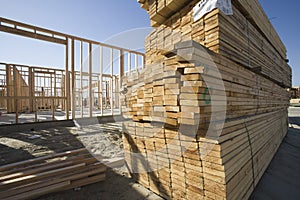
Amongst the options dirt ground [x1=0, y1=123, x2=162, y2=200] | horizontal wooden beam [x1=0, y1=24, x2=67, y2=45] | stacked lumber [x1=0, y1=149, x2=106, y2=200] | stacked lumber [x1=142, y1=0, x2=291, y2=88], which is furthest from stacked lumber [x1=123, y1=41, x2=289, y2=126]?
horizontal wooden beam [x1=0, y1=24, x2=67, y2=45]

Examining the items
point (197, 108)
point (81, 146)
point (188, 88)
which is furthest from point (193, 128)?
point (81, 146)

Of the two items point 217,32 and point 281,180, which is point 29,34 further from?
point 281,180

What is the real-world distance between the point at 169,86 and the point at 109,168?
2.78 metres

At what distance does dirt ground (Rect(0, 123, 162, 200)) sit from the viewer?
2.64 metres

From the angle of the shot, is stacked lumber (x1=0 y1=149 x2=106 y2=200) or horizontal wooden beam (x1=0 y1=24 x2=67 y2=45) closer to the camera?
stacked lumber (x1=0 y1=149 x2=106 y2=200)

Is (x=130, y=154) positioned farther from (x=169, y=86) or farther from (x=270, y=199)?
(x=270, y=199)

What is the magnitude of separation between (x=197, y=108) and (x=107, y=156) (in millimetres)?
3381

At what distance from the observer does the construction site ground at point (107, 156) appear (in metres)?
2.64

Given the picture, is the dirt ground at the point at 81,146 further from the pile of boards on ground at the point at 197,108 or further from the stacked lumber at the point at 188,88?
the stacked lumber at the point at 188,88

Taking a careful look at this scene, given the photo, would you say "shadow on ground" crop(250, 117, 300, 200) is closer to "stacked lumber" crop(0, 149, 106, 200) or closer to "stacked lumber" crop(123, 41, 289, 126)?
"stacked lumber" crop(123, 41, 289, 126)

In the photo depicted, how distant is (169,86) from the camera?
2.01 m

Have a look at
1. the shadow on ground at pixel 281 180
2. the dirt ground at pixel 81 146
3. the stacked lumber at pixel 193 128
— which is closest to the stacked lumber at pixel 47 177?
the dirt ground at pixel 81 146

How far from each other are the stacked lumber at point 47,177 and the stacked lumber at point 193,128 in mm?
1020

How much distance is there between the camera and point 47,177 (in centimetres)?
278
